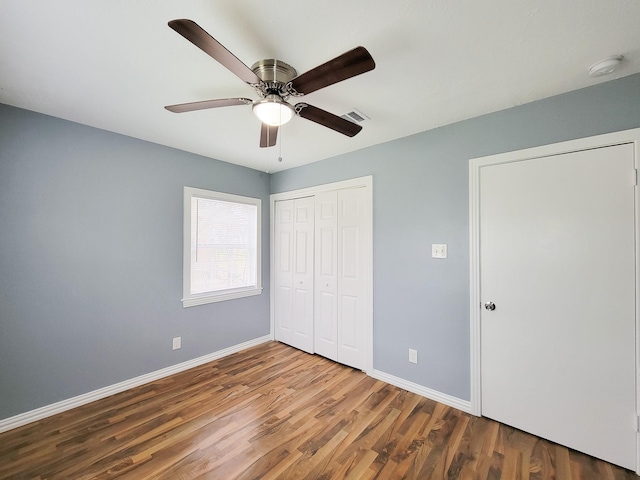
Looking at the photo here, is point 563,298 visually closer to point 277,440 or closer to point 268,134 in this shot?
point 277,440

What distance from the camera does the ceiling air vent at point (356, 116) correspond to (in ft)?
6.92

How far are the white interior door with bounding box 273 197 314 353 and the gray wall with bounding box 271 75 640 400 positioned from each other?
946 millimetres

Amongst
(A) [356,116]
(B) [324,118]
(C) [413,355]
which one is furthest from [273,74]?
(C) [413,355]

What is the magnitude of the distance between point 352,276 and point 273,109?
201cm

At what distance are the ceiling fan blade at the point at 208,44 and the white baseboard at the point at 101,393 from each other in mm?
2932

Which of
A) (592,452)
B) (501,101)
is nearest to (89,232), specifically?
(501,101)

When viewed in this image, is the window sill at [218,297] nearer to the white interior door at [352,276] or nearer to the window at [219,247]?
the window at [219,247]

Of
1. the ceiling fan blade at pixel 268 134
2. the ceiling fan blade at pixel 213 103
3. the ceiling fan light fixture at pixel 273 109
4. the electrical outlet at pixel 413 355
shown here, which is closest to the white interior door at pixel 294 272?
the electrical outlet at pixel 413 355

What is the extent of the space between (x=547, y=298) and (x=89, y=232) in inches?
148

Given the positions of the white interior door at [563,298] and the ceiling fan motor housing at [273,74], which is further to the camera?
the white interior door at [563,298]

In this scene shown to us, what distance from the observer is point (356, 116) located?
2182 mm

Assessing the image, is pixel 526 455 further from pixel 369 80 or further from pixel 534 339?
pixel 369 80

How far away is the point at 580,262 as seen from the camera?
1.78 meters

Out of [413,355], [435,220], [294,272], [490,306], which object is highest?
[435,220]
